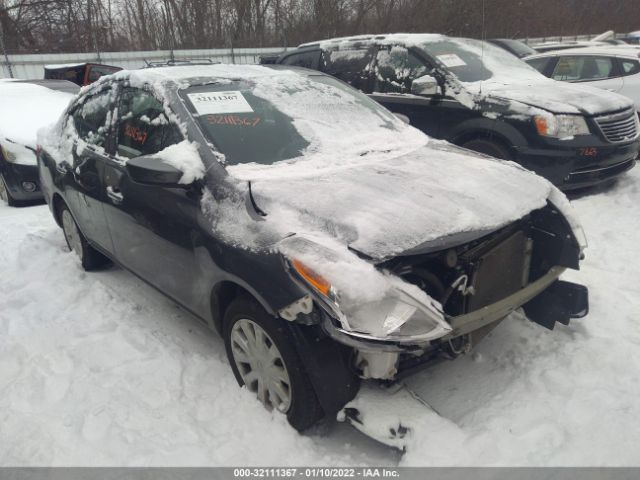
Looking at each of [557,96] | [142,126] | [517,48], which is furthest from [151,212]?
[517,48]

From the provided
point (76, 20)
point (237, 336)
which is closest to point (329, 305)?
point (237, 336)

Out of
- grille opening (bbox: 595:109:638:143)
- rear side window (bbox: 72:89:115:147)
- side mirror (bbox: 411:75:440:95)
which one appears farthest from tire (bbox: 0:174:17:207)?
grille opening (bbox: 595:109:638:143)

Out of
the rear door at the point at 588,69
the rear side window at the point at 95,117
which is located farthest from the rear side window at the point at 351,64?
the rear door at the point at 588,69

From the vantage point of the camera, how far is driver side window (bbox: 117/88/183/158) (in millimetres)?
2883

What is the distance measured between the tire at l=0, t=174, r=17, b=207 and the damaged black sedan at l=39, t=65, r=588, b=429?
342cm

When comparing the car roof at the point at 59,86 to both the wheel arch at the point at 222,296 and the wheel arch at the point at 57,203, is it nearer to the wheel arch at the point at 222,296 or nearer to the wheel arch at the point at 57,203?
the wheel arch at the point at 57,203

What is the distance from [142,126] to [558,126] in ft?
12.9

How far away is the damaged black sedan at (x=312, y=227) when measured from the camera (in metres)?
2.01

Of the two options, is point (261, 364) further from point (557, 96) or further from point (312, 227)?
point (557, 96)

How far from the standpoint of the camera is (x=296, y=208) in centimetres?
227

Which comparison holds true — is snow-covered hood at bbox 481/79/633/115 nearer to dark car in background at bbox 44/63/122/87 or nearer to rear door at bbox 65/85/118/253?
rear door at bbox 65/85/118/253

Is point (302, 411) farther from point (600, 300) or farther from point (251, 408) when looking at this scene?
point (600, 300)

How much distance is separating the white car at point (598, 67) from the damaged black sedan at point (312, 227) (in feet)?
18.9

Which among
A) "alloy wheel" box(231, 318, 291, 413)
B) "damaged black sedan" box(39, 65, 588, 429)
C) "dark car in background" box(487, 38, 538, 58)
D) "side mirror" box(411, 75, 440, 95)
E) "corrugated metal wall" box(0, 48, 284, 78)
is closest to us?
"damaged black sedan" box(39, 65, 588, 429)
